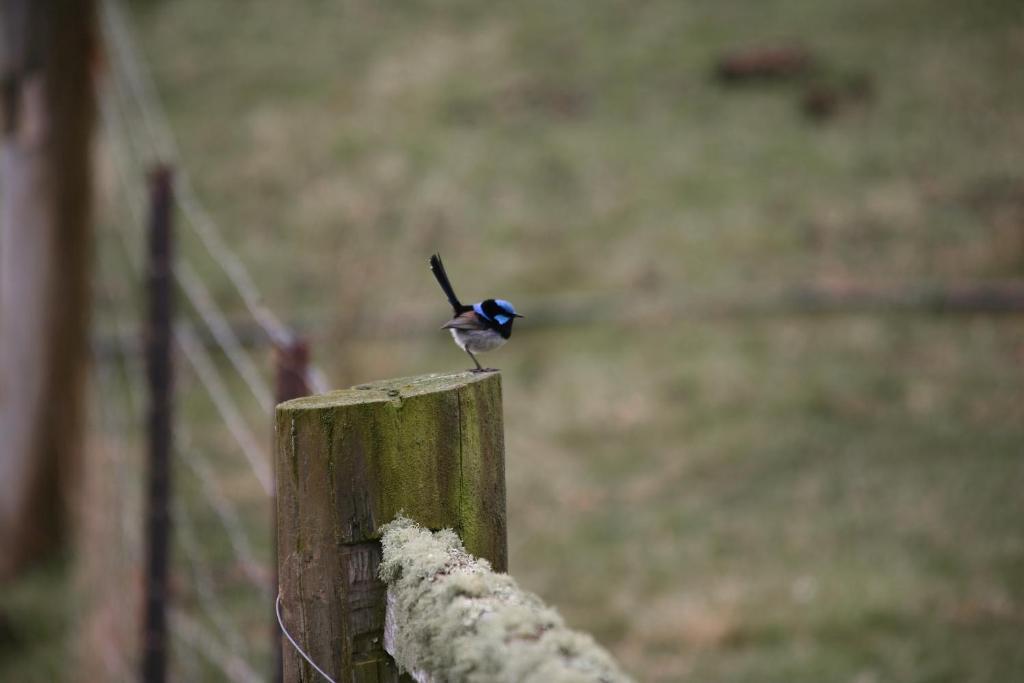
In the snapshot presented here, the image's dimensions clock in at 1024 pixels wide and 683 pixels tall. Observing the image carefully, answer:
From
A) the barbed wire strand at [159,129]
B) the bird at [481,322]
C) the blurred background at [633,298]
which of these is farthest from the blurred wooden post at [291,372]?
the barbed wire strand at [159,129]

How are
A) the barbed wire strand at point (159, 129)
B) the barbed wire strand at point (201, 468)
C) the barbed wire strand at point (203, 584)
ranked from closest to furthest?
1. the barbed wire strand at point (203, 584)
2. the barbed wire strand at point (201, 468)
3. the barbed wire strand at point (159, 129)

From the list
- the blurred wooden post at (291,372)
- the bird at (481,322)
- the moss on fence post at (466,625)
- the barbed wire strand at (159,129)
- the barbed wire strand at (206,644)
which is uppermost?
the barbed wire strand at (159,129)

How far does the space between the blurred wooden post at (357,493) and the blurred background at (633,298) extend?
67.8 inches

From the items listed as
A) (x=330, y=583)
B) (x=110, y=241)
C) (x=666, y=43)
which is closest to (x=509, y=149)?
(x=666, y=43)

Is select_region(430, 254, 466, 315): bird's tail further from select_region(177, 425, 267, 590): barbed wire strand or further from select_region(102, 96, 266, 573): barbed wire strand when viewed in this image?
select_region(177, 425, 267, 590): barbed wire strand

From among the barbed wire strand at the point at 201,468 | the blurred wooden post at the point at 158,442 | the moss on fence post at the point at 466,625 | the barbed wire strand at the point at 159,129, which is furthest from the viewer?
the barbed wire strand at the point at 159,129

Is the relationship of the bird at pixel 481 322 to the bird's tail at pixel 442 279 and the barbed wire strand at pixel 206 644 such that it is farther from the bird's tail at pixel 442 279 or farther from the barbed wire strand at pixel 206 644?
the barbed wire strand at pixel 206 644

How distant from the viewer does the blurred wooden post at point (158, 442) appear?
486 cm

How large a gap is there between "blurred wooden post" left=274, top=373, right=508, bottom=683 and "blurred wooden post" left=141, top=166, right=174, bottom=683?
3.23m

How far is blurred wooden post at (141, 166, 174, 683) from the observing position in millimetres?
4859

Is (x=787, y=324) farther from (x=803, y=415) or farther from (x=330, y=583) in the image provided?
(x=330, y=583)

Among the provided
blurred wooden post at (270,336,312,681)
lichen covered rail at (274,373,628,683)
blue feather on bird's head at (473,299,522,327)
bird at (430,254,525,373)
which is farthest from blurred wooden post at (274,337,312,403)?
lichen covered rail at (274,373,628,683)

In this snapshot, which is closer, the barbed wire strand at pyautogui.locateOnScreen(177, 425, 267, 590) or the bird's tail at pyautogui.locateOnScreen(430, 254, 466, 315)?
the bird's tail at pyautogui.locateOnScreen(430, 254, 466, 315)

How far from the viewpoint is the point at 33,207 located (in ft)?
23.5
